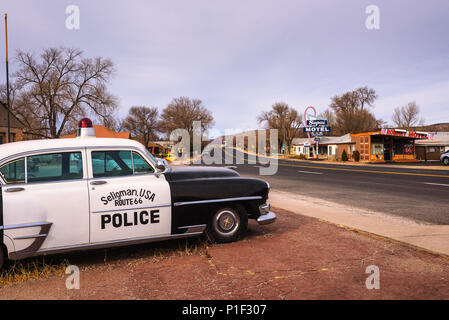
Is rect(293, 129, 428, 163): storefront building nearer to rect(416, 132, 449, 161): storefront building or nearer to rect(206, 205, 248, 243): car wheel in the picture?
rect(416, 132, 449, 161): storefront building

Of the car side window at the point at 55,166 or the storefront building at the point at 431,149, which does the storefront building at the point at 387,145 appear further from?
the car side window at the point at 55,166

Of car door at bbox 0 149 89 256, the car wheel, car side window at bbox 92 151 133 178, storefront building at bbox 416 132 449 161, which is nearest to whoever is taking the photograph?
car door at bbox 0 149 89 256

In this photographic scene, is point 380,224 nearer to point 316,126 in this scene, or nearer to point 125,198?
point 125,198

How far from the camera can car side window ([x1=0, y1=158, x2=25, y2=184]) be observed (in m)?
3.69

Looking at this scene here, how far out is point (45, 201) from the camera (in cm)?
365

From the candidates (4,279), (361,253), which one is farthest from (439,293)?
(4,279)

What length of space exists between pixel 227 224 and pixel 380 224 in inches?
130

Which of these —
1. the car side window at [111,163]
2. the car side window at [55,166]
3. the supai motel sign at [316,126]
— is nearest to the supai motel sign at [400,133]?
the supai motel sign at [316,126]

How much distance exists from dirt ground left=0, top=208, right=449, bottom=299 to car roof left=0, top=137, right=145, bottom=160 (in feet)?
5.09

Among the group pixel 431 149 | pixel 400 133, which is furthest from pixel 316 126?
pixel 431 149

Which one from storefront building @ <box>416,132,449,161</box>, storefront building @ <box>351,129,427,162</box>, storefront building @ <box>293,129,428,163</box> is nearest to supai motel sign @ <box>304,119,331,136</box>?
storefront building @ <box>293,129,428,163</box>

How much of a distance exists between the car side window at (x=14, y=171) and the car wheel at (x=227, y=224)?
99.7 inches

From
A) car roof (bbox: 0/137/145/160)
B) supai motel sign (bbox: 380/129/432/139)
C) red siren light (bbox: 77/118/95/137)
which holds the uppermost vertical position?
supai motel sign (bbox: 380/129/432/139)
